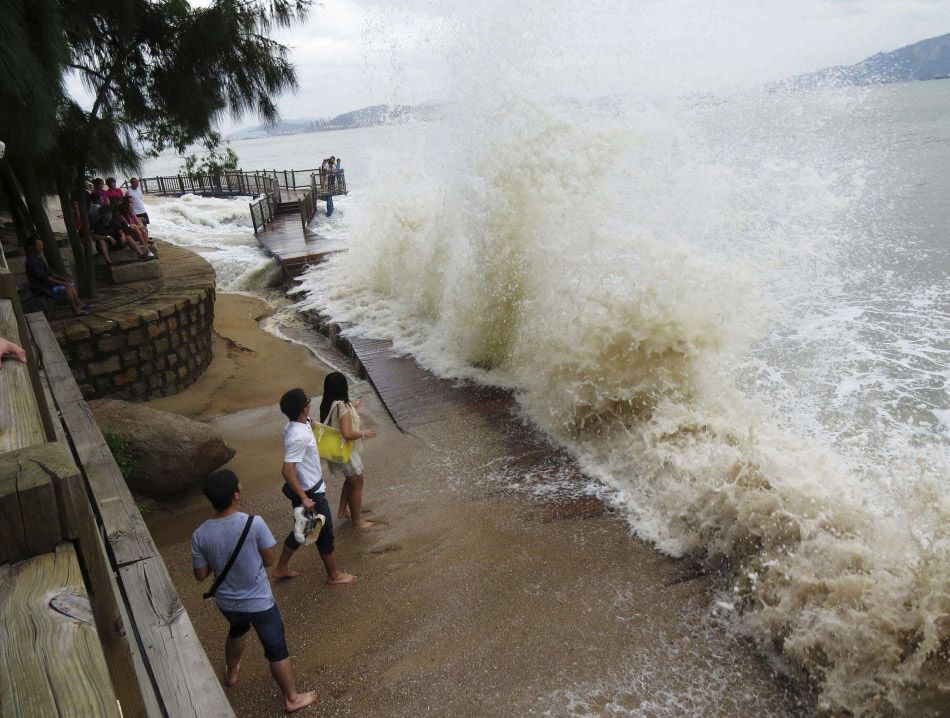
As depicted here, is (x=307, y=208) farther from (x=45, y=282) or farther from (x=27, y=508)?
(x=27, y=508)

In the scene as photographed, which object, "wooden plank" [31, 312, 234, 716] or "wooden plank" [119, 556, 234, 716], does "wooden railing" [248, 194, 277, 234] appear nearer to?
"wooden plank" [31, 312, 234, 716]

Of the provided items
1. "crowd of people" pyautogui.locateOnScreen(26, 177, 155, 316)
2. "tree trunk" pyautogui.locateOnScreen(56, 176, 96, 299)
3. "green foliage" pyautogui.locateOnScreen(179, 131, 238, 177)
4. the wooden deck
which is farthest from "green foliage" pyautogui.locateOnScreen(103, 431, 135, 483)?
the wooden deck

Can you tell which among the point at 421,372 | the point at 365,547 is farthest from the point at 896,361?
the point at 365,547

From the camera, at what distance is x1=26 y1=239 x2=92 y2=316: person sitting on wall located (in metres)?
7.19

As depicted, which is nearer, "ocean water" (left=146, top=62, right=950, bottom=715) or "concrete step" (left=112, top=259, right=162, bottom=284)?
"ocean water" (left=146, top=62, right=950, bottom=715)

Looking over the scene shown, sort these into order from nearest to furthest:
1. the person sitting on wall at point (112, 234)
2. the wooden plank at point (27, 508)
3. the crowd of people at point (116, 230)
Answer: the wooden plank at point (27, 508), the crowd of people at point (116, 230), the person sitting on wall at point (112, 234)

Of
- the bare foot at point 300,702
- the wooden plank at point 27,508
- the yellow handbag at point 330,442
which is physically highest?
the wooden plank at point 27,508

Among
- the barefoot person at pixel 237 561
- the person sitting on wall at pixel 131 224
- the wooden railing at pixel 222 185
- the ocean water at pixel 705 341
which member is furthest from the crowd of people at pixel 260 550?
the wooden railing at pixel 222 185

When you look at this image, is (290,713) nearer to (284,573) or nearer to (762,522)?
(284,573)

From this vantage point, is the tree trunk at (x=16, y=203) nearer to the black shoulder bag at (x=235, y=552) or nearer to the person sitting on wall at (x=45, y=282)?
the person sitting on wall at (x=45, y=282)

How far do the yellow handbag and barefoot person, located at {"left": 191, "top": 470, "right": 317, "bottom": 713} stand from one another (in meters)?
1.28

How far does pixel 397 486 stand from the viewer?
5.08 metres

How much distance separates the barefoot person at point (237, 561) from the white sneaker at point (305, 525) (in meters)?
0.61

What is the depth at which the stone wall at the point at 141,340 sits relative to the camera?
275 inches
